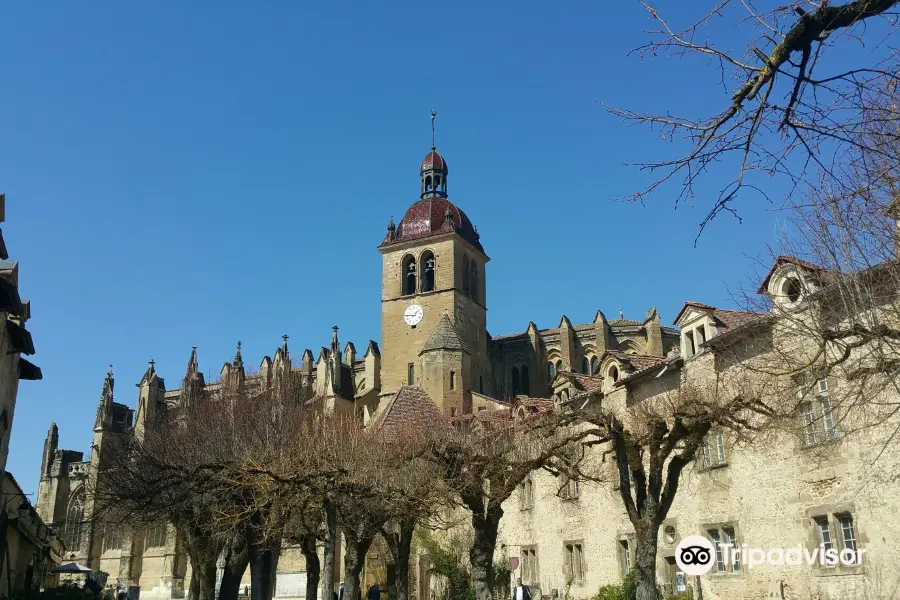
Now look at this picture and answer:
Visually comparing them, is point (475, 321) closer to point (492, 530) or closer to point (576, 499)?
point (576, 499)

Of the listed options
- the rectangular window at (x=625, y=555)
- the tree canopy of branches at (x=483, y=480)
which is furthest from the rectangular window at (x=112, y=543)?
the tree canopy of branches at (x=483, y=480)

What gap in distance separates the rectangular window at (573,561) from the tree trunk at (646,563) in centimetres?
1261

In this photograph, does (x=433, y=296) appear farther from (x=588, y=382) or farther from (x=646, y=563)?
(x=646, y=563)

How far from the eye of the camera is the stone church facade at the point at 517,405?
19.6 metres

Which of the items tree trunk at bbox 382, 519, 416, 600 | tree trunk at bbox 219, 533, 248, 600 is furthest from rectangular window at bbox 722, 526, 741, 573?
tree trunk at bbox 219, 533, 248, 600

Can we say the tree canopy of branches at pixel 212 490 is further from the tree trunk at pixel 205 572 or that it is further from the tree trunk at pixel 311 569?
the tree trunk at pixel 311 569

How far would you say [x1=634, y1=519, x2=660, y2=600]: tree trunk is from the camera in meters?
14.8

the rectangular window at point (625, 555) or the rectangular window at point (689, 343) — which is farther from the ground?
the rectangular window at point (689, 343)

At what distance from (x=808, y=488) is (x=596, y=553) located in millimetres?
9321

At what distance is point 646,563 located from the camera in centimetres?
1505

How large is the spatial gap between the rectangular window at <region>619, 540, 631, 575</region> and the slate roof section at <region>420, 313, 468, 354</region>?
2262cm

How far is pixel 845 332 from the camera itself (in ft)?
33.9

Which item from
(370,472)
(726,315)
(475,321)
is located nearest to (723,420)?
(726,315)

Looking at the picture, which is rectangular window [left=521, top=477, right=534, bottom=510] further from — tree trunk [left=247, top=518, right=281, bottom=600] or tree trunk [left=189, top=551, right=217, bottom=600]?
tree trunk [left=189, top=551, right=217, bottom=600]
